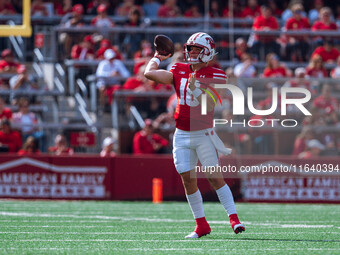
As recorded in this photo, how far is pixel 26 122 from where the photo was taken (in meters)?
15.6

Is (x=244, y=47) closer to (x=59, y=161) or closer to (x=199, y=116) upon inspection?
(x=59, y=161)

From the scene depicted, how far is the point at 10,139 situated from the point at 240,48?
17.9 ft

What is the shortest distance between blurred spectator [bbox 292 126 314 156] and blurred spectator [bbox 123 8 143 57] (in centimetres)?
469

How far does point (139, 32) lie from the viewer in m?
17.4

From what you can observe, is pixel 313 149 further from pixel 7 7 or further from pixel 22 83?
pixel 7 7

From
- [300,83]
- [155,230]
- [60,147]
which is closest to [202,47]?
[155,230]

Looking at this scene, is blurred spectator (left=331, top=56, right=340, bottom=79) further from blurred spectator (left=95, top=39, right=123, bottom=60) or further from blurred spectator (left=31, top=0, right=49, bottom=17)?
blurred spectator (left=31, top=0, right=49, bottom=17)

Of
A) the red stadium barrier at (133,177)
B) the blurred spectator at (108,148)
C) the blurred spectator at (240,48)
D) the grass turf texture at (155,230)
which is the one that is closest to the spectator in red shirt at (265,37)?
the blurred spectator at (240,48)

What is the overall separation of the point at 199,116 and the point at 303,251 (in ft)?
6.12

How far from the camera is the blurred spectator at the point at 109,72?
627 inches

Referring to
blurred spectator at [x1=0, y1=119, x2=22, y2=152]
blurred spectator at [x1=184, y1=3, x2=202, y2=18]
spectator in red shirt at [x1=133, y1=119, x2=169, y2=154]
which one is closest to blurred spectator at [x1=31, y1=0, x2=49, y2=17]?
blurred spectator at [x1=184, y1=3, x2=202, y2=18]

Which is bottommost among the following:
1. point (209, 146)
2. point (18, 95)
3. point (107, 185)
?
point (107, 185)

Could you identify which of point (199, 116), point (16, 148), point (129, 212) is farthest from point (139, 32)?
point (199, 116)

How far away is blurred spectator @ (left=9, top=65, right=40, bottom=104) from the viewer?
16.2m
